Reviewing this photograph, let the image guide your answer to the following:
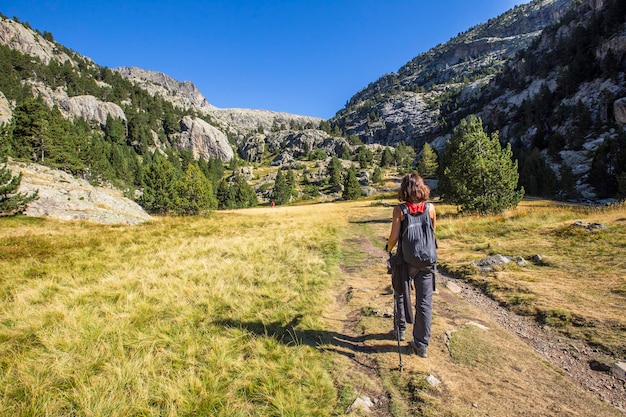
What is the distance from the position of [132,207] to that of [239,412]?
34.1 meters

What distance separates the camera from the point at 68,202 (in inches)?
997

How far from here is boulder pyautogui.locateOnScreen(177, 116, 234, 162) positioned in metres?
159

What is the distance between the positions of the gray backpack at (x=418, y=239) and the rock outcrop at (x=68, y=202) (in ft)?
87.1

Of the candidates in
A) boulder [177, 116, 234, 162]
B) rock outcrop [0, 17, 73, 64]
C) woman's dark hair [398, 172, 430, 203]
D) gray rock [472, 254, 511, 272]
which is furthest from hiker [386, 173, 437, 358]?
rock outcrop [0, 17, 73, 64]

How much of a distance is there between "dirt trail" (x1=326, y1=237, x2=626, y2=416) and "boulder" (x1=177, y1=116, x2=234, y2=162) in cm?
16638

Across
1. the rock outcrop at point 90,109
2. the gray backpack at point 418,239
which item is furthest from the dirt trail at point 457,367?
the rock outcrop at point 90,109

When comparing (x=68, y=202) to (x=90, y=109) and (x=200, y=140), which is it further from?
(x=200, y=140)

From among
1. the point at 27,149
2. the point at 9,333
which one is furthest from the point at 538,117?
the point at 27,149

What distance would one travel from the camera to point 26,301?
6445 millimetres

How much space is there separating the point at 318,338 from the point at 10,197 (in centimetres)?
2807

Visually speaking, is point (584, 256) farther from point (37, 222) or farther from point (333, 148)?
point (333, 148)

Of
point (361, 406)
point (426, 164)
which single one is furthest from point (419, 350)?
point (426, 164)

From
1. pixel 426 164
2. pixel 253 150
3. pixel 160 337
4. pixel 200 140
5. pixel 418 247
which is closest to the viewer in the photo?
pixel 418 247

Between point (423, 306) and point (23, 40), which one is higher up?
point (23, 40)
